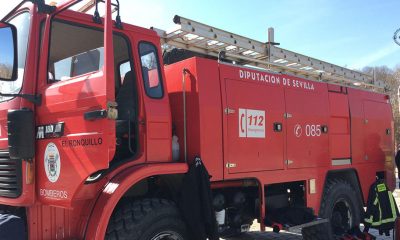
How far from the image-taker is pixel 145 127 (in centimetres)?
392

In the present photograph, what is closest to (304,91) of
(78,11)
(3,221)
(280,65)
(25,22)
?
(280,65)

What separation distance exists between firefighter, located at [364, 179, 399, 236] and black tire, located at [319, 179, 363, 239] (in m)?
0.20

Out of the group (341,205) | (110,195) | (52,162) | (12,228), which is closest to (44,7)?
(52,162)

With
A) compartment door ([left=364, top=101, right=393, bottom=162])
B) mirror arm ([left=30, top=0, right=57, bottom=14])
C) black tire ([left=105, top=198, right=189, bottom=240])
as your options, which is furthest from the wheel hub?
compartment door ([left=364, top=101, right=393, bottom=162])

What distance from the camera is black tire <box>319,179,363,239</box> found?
6.18 metres

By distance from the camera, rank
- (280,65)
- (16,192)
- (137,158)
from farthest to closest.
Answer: (280,65) < (137,158) < (16,192)

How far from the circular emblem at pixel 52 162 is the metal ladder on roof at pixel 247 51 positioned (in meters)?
1.90

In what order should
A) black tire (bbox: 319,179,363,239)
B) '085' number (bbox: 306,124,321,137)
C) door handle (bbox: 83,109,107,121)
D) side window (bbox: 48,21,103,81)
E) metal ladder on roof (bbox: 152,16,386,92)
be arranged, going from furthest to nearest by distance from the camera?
black tire (bbox: 319,179,363,239) < '085' number (bbox: 306,124,321,137) < metal ladder on roof (bbox: 152,16,386,92) < side window (bbox: 48,21,103,81) < door handle (bbox: 83,109,107,121)

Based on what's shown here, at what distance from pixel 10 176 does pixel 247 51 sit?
349 cm

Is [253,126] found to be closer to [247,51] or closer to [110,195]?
[247,51]

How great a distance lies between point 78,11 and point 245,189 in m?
2.95

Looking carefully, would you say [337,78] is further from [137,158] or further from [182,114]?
[137,158]

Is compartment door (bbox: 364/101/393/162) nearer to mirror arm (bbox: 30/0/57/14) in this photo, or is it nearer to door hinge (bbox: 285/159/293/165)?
door hinge (bbox: 285/159/293/165)

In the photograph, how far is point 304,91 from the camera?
19.6 ft
